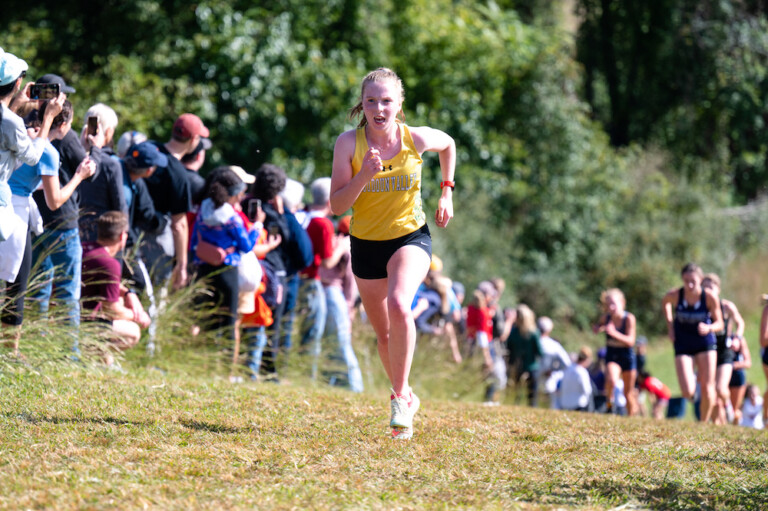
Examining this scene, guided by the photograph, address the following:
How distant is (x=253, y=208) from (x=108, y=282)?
1.62 metres

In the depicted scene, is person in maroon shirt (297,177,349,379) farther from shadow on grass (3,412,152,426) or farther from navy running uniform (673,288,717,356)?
shadow on grass (3,412,152,426)

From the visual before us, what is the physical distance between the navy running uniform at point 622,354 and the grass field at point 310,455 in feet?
19.1

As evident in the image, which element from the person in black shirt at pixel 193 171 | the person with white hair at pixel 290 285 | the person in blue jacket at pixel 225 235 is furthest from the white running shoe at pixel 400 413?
the person with white hair at pixel 290 285

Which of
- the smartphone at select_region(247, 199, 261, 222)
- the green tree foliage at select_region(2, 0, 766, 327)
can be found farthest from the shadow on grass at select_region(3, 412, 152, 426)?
the green tree foliage at select_region(2, 0, 766, 327)

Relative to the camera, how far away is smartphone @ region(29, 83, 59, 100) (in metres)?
6.38

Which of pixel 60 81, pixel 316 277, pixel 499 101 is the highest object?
pixel 499 101

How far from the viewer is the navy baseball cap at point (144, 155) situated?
824cm

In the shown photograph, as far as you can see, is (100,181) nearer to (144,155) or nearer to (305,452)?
(144,155)

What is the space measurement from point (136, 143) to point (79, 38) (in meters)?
12.3

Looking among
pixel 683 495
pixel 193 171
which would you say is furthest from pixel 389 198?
pixel 193 171

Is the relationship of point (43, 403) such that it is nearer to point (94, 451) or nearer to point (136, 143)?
point (94, 451)

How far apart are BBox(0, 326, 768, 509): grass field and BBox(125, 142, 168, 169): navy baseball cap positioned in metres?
1.80

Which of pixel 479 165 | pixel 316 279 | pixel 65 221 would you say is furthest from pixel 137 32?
pixel 65 221

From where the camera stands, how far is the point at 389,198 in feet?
19.1
